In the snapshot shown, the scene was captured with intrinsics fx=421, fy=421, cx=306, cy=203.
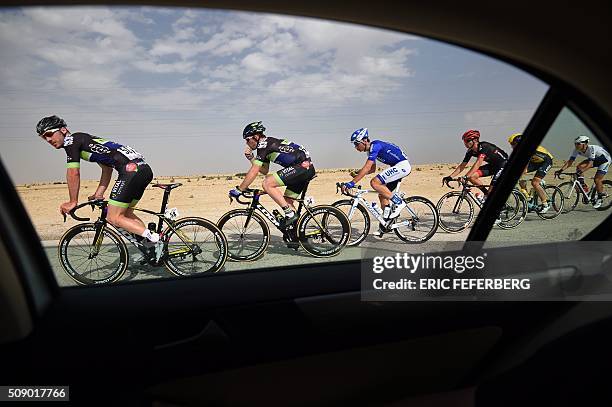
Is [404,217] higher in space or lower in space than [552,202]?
higher

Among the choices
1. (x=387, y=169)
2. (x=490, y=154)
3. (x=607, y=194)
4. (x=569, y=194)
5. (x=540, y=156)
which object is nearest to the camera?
(x=607, y=194)

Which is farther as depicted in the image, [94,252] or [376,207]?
[376,207]

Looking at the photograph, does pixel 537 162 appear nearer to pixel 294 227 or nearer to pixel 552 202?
pixel 552 202

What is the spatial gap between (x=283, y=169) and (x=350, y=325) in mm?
4511

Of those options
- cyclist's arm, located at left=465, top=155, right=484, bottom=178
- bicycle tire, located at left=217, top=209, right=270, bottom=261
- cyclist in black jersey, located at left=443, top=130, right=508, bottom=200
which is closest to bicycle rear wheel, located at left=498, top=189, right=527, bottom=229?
cyclist in black jersey, located at left=443, top=130, right=508, bottom=200

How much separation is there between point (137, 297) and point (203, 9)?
1604mm

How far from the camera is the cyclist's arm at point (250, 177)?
6.23 m

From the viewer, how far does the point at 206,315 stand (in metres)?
2.10

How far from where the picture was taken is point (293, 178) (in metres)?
6.48

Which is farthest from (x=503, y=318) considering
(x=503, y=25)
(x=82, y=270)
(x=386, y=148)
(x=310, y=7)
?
(x=386, y=148)

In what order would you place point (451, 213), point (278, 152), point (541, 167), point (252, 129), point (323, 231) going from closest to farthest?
1. point (541, 167)
2. point (323, 231)
3. point (278, 152)
4. point (252, 129)
5. point (451, 213)

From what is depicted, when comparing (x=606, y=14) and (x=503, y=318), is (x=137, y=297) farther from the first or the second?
(x=606, y=14)

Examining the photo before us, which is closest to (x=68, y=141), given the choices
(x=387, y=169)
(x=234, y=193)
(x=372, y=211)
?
(x=234, y=193)

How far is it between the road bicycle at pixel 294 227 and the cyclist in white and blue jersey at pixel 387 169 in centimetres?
112
